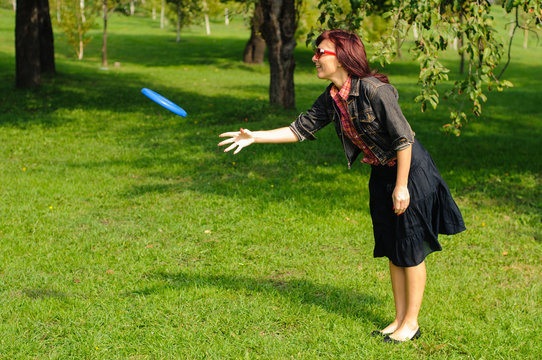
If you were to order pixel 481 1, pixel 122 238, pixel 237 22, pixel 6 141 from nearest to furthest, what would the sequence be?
pixel 481 1 → pixel 122 238 → pixel 6 141 → pixel 237 22

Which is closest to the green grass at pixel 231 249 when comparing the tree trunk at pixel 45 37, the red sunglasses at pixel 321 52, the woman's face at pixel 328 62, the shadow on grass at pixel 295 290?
the shadow on grass at pixel 295 290

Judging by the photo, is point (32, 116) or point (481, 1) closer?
point (481, 1)

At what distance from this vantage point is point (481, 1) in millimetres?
5430

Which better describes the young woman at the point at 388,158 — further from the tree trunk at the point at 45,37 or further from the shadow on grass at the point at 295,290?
the tree trunk at the point at 45,37

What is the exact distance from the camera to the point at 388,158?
12.1ft

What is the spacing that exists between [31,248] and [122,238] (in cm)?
88

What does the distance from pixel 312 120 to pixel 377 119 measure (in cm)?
57

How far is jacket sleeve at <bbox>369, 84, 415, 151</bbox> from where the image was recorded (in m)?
3.43

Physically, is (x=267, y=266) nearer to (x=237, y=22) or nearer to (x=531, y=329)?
(x=531, y=329)

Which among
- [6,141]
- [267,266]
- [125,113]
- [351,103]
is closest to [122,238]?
[267,266]

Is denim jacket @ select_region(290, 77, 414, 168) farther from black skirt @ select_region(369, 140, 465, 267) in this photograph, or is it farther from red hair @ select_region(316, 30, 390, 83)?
black skirt @ select_region(369, 140, 465, 267)

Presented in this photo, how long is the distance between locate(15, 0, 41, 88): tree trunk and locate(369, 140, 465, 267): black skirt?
1342 centimetres

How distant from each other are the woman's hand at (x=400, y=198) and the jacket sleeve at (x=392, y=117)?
0.85 ft

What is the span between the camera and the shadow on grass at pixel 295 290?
459 cm
